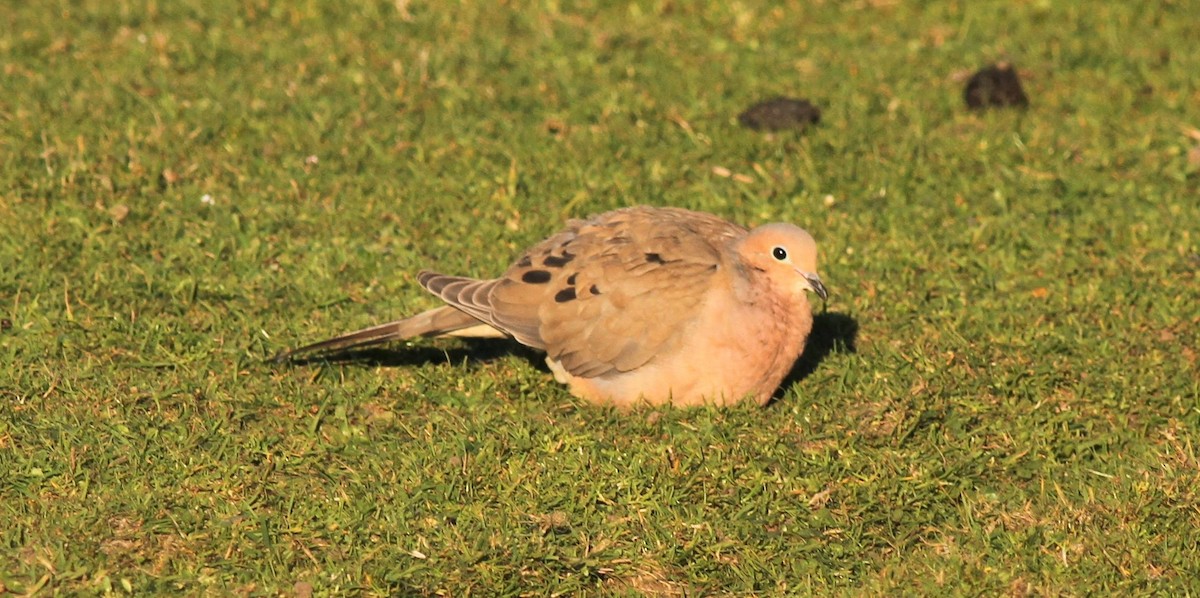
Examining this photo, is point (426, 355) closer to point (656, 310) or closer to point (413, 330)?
point (413, 330)

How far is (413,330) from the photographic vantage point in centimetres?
686

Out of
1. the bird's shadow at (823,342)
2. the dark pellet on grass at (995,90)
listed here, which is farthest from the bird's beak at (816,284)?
the dark pellet on grass at (995,90)

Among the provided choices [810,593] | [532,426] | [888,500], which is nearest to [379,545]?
[532,426]

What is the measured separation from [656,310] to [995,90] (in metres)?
4.05

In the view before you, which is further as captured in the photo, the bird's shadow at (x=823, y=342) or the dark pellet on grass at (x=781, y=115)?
the dark pellet on grass at (x=781, y=115)

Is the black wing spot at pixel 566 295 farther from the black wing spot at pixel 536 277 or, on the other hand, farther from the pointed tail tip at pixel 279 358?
the pointed tail tip at pixel 279 358

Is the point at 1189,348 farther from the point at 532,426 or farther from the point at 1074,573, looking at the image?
the point at 532,426

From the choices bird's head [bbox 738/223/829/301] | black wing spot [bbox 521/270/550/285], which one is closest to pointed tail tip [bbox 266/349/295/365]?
black wing spot [bbox 521/270/550/285]

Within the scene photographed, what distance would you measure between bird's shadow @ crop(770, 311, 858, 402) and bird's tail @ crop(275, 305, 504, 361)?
4.34 ft

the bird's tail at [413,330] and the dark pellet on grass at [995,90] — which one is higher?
the dark pellet on grass at [995,90]

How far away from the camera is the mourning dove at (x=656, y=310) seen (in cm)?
642

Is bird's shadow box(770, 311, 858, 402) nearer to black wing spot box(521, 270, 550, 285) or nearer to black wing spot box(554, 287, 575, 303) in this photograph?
black wing spot box(554, 287, 575, 303)

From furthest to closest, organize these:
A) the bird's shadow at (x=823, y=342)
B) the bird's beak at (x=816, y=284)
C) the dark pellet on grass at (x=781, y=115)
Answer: the dark pellet on grass at (x=781, y=115) → the bird's shadow at (x=823, y=342) → the bird's beak at (x=816, y=284)

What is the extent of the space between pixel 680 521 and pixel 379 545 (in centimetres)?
113
